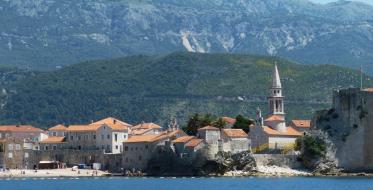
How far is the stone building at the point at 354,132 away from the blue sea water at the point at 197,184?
7070 mm

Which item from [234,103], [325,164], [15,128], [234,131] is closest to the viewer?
[325,164]

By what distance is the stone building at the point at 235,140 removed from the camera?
104 m

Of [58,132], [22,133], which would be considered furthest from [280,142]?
[22,133]

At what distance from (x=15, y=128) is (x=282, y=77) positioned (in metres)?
69.2

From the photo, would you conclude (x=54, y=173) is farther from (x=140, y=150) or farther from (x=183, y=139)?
(x=183, y=139)

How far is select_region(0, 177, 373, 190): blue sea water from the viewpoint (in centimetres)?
8462

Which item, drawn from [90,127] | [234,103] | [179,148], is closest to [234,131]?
[179,148]

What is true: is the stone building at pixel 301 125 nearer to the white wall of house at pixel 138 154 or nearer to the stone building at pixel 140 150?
the stone building at pixel 140 150

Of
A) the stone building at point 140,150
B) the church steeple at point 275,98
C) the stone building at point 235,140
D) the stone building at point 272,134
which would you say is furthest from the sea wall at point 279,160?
the church steeple at point 275,98

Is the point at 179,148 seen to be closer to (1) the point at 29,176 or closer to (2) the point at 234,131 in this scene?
(2) the point at 234,131

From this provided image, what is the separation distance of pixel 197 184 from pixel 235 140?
56.1ft

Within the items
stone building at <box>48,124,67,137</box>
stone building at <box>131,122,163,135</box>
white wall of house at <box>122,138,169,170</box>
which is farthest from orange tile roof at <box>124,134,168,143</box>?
stone building at <box>48,124,67,137</box>

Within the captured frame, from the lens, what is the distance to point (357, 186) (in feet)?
275

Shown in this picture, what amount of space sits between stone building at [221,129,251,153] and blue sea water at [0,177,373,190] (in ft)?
15.2
